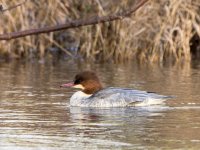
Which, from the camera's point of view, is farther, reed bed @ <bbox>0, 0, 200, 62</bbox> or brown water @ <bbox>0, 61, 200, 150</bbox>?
reed bed @ <bbox>0, 0, 200, 62</bbox>

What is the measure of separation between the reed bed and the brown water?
215 cm

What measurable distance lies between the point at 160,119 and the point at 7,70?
7.50 m

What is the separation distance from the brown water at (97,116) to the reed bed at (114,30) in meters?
2.15

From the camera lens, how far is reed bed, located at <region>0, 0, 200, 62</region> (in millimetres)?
17828

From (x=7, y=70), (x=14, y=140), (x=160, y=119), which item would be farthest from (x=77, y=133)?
(x=7, y=70)

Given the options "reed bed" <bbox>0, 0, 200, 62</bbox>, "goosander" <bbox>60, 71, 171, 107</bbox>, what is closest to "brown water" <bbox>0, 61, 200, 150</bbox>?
"goosander" <bbox>60, 71, 171, 107</bbox>

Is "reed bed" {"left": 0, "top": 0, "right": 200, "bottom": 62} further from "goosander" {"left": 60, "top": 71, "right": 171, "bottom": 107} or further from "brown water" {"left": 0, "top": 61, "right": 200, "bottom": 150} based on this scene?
"goosander" {"left": 60, "top": 71, "right": 171, "bottom": 107}

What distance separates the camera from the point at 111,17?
18.0ft


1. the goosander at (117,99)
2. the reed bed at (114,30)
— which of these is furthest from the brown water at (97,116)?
the reed bed at (114,30)

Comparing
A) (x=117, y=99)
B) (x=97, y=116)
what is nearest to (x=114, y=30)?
(x=117, y=99)

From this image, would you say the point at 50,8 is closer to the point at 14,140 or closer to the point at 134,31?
the point at 134,31

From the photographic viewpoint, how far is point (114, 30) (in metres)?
18.7

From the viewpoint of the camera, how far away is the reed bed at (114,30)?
17828 millimetres

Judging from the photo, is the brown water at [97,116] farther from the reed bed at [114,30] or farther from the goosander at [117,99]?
the reed bed at [114,30]
